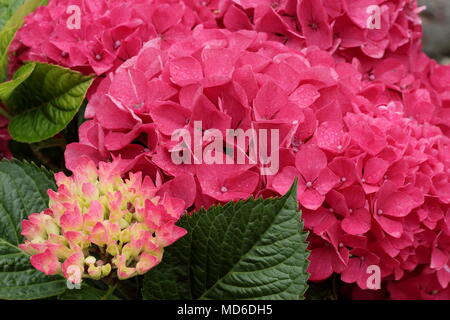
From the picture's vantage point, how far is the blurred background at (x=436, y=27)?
163 cm

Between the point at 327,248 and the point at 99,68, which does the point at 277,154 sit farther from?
the point at 99,68

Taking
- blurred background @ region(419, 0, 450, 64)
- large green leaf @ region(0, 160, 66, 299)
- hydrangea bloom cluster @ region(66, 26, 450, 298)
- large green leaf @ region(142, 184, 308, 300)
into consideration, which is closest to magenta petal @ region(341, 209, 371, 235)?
hydrangea bloom cluster @ region(66, 26, 450, 298)

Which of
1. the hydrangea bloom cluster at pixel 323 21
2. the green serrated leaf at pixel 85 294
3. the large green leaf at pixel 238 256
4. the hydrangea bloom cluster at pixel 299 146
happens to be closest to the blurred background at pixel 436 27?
the hydrangea bloom cluster at pixel 323 21

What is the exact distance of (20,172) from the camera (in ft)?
2.78

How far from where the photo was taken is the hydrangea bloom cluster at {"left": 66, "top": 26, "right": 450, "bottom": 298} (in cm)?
81

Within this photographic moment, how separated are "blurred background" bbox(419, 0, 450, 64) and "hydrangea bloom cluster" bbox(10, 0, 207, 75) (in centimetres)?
85

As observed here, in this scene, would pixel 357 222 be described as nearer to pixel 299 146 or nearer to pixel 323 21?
pixel 299 146

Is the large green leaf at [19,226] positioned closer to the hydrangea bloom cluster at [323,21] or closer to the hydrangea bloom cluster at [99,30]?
the hydrangea bloom cluster at [99,30]

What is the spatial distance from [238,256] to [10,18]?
2.46 ft

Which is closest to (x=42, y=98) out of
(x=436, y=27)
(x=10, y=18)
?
(x=10, y=18)

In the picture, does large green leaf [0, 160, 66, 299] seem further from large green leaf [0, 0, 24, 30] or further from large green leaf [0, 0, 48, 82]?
large green leaf [0, 0, 24, 30]

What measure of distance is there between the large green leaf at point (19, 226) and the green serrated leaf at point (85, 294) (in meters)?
0.03
